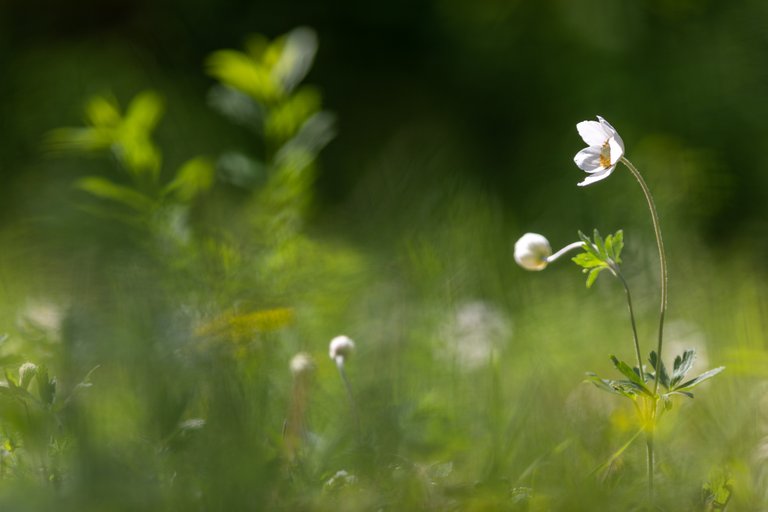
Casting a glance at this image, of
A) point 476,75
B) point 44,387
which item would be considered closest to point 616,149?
point 44,387

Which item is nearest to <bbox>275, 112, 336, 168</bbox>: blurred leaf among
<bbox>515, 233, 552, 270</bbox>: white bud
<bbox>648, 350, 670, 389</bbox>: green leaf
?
<bbox>515, 233, 552, 270</bbox>: white bud

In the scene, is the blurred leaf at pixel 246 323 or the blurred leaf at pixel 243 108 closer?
the blurred leaf at pixel 246 323

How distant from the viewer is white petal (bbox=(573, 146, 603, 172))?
2.41ft

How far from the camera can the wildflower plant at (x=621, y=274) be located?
65cm

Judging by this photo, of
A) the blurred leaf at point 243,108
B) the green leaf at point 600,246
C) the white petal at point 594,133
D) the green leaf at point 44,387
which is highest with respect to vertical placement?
the blurred leaf at point 243,108

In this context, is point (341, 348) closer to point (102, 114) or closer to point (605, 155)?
point (605, 155)

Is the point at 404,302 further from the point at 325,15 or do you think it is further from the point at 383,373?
the point at 325,15

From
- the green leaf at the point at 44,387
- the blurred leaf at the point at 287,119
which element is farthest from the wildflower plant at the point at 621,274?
the blurred leaf at the point at 287,119

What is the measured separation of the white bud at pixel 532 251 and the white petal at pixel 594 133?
0.08 m

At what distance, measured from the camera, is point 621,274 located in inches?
27.7

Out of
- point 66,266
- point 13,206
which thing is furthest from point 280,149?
point 13,206

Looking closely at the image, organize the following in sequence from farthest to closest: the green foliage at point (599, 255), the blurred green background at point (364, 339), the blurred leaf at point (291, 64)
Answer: the blurred leaf at point (291, 64)
the green foliage at point (599, 255)
the blurred green background at point (364, 339)

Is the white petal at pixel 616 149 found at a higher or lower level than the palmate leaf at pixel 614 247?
higher

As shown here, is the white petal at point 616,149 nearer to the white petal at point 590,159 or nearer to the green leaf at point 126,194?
the white petal at point 590,159
